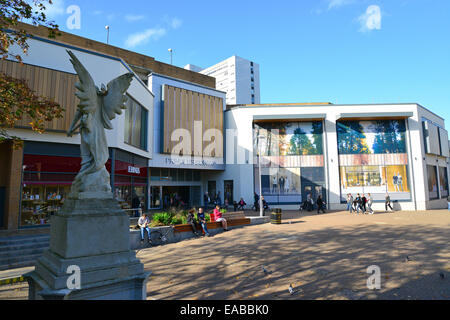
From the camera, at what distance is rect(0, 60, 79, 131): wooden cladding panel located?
1190 centimetres

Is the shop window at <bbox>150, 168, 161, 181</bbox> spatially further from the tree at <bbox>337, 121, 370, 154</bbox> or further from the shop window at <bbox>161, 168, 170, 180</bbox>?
the tree at <bbox>337, 121, 370, 154</bbox>

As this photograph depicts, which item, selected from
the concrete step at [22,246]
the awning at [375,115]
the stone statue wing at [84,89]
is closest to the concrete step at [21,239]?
the concrete step at [22,246]

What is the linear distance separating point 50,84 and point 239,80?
75.1 metres

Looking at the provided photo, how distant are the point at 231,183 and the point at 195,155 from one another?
A: 504cm

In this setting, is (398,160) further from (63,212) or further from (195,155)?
(63,212)

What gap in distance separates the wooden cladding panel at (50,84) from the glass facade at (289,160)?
17.6 m

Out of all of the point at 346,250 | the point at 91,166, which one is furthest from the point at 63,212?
the point at 346,250

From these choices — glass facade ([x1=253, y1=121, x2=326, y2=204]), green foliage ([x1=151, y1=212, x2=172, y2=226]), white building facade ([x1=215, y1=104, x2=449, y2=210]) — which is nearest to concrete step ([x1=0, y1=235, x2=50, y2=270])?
green foliage ([x1=151, y1=212, x2=172, y2=226])

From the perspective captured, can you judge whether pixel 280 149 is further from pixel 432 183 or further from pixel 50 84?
pixel 50 84

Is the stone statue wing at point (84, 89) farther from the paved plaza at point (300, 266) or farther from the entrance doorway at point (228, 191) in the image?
the entrance doorway at point (228, 191)

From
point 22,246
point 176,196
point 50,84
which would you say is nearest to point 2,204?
point 22,246

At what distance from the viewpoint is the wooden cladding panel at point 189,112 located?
78.9ft

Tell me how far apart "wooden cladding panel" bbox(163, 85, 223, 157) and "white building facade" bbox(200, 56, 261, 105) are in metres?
54.1

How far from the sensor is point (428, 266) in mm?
7324
